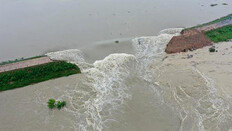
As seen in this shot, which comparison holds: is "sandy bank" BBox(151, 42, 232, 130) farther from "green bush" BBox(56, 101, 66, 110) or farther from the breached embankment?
"green bush" BBox(56, 101, 66, 110)

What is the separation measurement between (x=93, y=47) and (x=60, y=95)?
18.0ft

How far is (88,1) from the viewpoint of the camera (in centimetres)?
2289

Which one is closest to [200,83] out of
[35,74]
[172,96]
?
[172,96]

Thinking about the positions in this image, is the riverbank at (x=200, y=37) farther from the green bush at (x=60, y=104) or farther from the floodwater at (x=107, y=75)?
the green bush at (x=60, y=104)

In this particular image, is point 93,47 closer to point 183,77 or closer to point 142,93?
point 142,93

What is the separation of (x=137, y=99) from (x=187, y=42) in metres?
7.10

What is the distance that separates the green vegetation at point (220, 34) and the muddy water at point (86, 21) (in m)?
2.54

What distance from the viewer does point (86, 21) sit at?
19.0 meters

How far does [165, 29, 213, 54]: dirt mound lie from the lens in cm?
1487

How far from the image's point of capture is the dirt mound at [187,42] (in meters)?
14.9

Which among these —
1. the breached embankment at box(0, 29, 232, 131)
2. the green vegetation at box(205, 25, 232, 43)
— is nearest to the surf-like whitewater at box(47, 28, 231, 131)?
the breached embankment at box(0, 29, 232, 131)

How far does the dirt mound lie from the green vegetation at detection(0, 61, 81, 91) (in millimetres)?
7370

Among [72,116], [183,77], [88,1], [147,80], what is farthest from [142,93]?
[88,1]

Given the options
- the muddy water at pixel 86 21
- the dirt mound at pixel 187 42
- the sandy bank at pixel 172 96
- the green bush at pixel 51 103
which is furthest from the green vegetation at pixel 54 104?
the dirt mound at pixel 187 42
